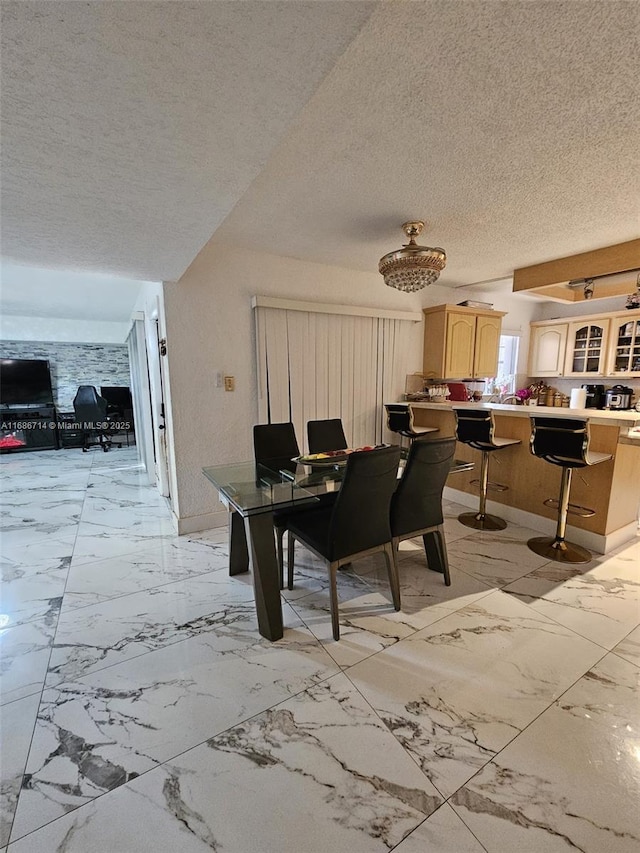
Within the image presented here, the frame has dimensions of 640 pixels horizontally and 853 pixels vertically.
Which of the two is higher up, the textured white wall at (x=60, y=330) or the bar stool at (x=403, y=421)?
the textured white wall at (x=60, y=330)

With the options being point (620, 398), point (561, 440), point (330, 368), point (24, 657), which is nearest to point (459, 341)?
point (330, 368)

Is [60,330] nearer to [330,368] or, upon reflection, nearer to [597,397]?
[330,368]

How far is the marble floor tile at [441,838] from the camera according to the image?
1.02 m

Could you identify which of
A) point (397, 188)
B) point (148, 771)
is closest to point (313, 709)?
point (148, 771)

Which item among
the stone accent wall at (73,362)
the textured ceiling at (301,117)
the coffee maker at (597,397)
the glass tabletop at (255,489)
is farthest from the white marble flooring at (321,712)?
the stone accent wall at (73,362)

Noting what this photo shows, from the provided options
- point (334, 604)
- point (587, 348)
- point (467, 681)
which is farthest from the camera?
point (587, 348)

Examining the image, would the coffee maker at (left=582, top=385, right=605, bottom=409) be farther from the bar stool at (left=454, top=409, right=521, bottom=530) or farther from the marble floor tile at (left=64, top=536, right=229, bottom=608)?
the marble floor tile at (left=64, top=536, right=229, bottom=608)

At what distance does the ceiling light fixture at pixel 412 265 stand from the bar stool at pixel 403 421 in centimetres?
144

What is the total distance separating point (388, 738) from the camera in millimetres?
1337

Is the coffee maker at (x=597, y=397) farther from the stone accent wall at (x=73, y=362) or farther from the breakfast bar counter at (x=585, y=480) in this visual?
the stone accent wall at (x=73, y=362)

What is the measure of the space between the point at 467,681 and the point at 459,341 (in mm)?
3677

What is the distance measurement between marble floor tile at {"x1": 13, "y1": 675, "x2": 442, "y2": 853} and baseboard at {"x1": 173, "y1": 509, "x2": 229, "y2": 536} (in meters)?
1.99

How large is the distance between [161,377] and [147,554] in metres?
1.64

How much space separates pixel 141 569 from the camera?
2.54m
